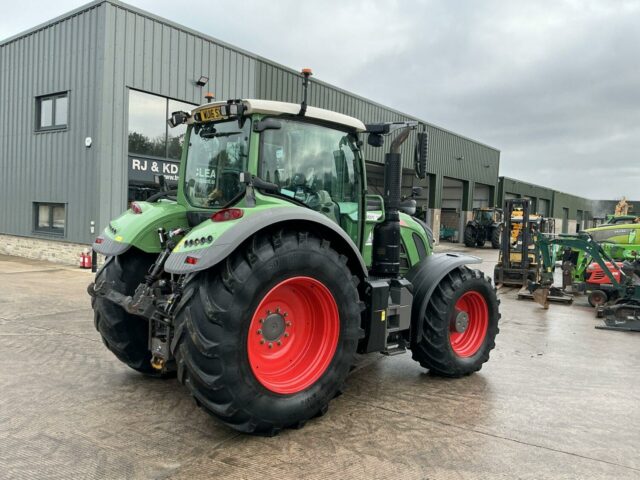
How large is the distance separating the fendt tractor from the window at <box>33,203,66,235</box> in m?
10.3

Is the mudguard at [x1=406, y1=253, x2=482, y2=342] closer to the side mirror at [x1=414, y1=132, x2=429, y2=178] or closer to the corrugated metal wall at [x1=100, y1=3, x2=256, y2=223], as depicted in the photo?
the side mirror at [x1=414, y1=132, x2=429, y2=178]

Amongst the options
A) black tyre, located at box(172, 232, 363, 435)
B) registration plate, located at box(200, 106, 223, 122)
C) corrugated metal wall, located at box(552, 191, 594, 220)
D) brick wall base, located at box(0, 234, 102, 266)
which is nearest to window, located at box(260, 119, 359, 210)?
registration plate, located at box(200, 106, 223, 122)

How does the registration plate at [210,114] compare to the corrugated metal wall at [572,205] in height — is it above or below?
below

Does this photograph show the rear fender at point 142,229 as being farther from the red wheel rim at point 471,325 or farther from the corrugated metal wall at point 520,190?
the corrugated metal wall at point 520,190

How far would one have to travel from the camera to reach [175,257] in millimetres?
3482

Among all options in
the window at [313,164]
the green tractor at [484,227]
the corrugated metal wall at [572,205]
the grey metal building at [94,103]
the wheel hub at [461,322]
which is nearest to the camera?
the window at [313,164]

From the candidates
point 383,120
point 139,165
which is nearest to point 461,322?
point 139,165

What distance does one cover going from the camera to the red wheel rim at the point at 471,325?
206 inches

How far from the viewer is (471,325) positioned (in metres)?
5.41

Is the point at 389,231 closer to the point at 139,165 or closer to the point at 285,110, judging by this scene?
the point at 285,110

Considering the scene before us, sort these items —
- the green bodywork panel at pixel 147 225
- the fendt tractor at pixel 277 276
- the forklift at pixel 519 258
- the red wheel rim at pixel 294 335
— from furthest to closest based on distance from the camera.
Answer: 1. the forklift at pixel 519 258
2. the green bodywork panel at pixel 147 225
3. the red wheel rim at pixel 294 335
4. the fendt tractor at pixel 277 276

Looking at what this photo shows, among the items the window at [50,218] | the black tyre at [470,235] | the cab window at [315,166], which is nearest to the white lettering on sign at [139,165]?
the window at [50,218]

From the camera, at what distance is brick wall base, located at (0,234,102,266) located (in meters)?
13.4

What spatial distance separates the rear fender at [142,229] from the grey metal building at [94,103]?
8.68 meters
